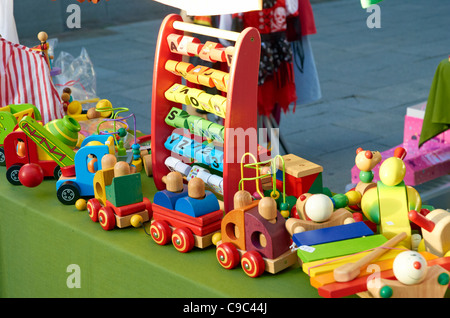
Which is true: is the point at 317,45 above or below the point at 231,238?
below

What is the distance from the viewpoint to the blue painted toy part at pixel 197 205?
1308mm

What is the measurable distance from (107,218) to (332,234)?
499 mm

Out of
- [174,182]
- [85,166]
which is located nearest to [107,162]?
[85,166]

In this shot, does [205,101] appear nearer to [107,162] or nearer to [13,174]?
[107,162]

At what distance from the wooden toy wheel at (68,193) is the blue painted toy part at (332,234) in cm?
61

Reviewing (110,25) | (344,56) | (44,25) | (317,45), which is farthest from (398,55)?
(44,25)

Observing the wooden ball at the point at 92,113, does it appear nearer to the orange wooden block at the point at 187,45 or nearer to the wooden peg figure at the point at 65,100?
the wooden peg figure at the point at 65,100

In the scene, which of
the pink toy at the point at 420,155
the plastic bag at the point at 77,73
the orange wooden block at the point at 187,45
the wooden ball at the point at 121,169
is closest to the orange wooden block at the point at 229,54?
the orange wooden block at the point at 187,45

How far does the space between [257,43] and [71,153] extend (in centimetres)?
57

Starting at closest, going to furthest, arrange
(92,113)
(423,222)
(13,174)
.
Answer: (423,222), (13,174), (92,113)

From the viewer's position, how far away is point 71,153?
1.63m

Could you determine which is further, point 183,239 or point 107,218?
point 107,218

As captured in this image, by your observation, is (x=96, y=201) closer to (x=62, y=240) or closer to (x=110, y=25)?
(x=62, y=240)

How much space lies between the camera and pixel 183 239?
130 centimetres
